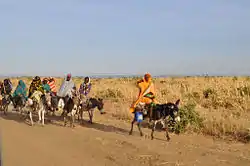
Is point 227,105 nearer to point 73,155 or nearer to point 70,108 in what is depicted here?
point 70,108

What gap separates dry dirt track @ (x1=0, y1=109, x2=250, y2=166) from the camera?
10914mm

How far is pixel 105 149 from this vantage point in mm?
12414

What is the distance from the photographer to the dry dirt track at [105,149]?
35.8 feet

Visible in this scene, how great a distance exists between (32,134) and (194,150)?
6.14 metres

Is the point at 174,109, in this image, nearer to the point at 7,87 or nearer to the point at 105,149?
the point at 105,149

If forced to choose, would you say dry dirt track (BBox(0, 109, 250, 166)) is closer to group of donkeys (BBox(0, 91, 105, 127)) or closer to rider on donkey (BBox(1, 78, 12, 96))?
group of donkeys (BBox(0, 91, 105, 127))

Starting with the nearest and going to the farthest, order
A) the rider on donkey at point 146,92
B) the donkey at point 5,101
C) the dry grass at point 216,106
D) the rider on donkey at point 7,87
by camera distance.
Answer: the rider on donkey at point 146,92, the dry grass at point 216,106, the donkey at point 5,101, the rider on donkey at point 7,87

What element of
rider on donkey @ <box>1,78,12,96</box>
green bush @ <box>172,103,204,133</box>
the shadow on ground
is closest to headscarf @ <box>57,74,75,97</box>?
the shadow on ground

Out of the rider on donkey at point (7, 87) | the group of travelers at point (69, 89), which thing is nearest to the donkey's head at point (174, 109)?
the group of travelers at point (69, 89)

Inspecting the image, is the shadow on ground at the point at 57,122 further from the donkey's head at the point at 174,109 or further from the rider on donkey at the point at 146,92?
the donkey's head at the point at 174,109

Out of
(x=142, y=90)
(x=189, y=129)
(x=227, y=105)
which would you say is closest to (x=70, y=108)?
(x=142, y=90)

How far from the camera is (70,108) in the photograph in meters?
17.0

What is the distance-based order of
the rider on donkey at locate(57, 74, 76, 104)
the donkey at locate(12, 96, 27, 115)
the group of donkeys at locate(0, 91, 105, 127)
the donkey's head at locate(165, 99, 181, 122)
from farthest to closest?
the donkey at locate(12, 96, 27, 115) < the rider on donkey at locate(57, 74, 76, 104) < the group of donkeys at locate(0, 91, 105, 127) < the donkey's head at locate(165, 99, 181, 122)

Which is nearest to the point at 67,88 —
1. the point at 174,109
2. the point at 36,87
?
the point at 36,87
